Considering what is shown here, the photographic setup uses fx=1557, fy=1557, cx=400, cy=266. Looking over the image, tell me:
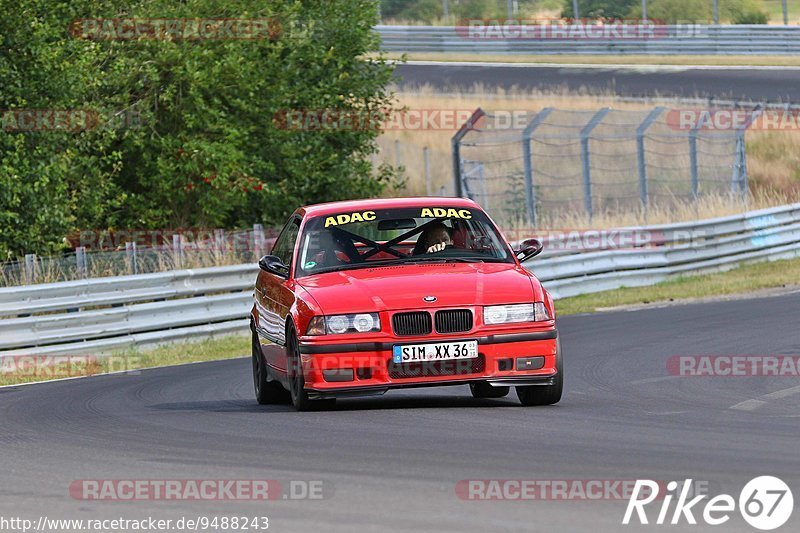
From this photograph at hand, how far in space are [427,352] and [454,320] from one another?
0.95 ft

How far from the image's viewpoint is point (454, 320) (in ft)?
34.2

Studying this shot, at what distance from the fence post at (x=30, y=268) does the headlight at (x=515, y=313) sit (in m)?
11.7

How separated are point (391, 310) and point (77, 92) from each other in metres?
15.8

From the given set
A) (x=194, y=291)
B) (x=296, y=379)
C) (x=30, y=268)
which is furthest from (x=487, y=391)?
(x=30, y=268)

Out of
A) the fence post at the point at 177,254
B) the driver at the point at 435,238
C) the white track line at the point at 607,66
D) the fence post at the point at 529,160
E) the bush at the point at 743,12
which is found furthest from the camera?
the bush at the point at 743,12

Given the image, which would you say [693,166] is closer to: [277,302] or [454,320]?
[277,302]

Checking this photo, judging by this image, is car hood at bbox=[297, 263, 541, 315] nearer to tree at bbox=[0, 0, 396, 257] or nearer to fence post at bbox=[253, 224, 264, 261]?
fence post at bbox=[253, 224, 264, 261]

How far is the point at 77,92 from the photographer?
82.0ft

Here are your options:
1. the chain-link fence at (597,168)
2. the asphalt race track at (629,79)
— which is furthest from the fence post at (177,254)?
the asphalt race track at (629,79)

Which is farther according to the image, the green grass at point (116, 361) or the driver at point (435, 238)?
the green grass at point (116, 361)

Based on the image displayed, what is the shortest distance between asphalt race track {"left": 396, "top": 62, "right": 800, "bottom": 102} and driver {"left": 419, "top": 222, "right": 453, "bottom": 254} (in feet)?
106

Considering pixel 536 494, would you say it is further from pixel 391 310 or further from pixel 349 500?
pixel 391 310

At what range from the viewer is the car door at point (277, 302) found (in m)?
11.3

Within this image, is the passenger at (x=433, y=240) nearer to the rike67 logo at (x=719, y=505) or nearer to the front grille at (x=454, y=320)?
the front grille at (x=454, y=320)
